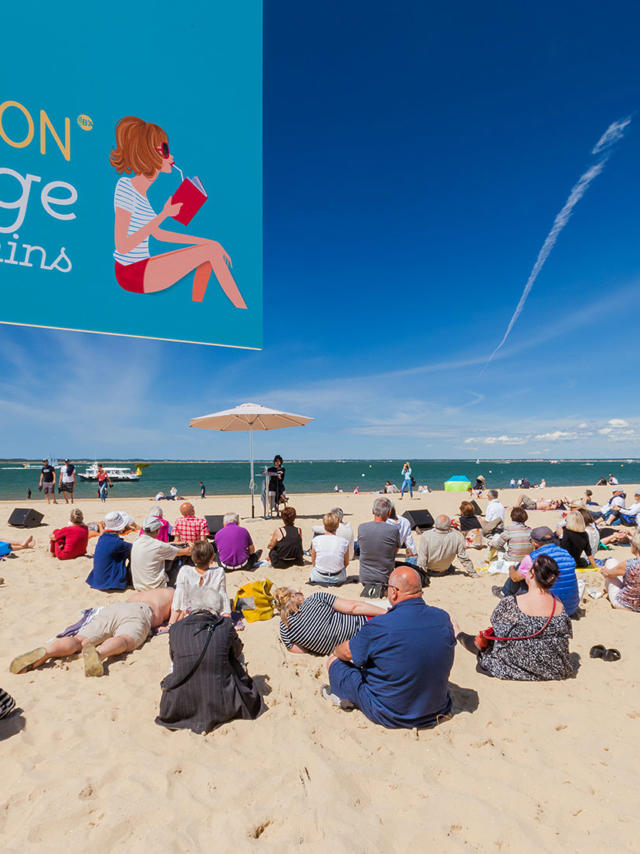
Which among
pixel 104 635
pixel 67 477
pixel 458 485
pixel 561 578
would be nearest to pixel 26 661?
pixel 104 635

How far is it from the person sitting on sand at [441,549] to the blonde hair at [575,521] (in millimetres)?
1438

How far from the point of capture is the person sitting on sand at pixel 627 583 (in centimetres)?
468

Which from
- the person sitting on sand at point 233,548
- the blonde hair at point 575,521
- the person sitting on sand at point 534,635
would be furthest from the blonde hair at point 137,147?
the blonde hair at point 575,521

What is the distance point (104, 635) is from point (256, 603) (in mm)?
1510

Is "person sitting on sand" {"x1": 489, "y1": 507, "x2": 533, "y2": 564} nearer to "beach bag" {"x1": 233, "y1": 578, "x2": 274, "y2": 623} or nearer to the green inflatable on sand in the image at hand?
"beach bag" {"x1": 233, "y1": 578, "x2": 274, "y2": 623}

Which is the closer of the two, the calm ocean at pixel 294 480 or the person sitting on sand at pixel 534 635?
the person sitting on sand at pixel 534 635

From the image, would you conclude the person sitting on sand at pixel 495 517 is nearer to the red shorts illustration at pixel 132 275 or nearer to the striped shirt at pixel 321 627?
the striped shirt at pixel 321 627

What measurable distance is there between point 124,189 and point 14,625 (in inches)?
176

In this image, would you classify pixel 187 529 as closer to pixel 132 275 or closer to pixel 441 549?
pixel 441 549

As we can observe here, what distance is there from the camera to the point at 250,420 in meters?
10.1

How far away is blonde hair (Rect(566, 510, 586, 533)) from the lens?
18.4 feet

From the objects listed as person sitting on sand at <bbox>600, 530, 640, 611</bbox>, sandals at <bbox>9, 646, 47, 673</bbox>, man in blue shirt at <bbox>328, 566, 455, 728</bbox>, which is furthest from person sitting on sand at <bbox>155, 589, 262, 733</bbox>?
person sitting on sand at <bbox>600, 530, 640, 611</bbox>

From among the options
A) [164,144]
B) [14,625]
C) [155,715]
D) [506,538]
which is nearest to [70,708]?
[155,715]

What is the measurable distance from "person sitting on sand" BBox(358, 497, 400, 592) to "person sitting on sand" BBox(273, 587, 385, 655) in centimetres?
144
